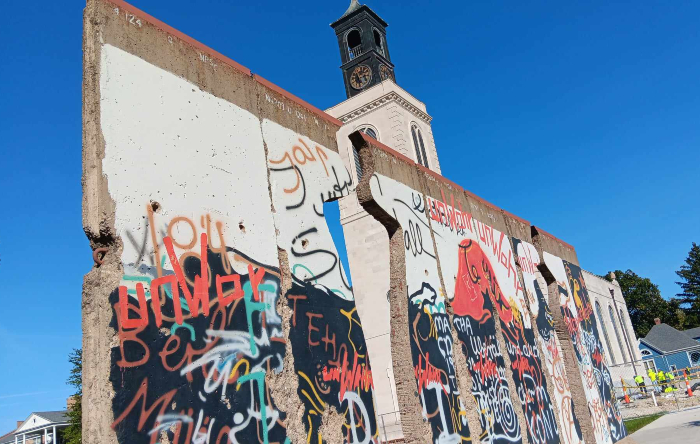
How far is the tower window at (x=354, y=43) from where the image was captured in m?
38.4

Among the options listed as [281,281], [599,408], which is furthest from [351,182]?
[599,408]

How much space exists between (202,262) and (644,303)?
70.2 metres

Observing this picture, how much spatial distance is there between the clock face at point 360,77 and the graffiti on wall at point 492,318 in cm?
2624

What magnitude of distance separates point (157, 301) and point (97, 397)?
92cm

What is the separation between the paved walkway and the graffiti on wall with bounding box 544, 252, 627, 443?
2.37ft

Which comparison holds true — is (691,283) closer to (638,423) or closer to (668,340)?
(668,340)

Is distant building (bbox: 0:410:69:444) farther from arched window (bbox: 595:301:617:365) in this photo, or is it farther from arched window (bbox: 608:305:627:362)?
arched window (bbox: 608:305:627:362)

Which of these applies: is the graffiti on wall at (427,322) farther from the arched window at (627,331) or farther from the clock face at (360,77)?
the arched window at (627,331)

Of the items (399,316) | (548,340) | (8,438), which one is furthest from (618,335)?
(8,438)

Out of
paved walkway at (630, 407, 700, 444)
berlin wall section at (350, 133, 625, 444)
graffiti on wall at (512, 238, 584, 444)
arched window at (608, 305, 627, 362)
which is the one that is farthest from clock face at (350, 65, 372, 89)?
paved walkway at (630, 407, 700, 444)

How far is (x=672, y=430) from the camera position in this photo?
15.2 m

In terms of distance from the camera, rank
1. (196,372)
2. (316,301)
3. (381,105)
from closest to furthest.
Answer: (196,372)
(316,301)
(381,105)

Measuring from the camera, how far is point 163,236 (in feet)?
16.8

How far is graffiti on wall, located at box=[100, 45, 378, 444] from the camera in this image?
15.5 feet
